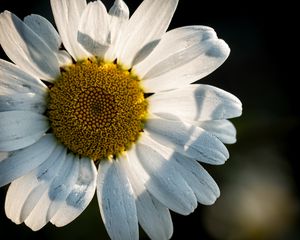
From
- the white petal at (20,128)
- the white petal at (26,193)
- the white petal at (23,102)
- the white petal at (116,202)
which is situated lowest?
the white petal at (116,202)

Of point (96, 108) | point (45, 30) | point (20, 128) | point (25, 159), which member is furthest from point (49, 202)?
point (45, 30)

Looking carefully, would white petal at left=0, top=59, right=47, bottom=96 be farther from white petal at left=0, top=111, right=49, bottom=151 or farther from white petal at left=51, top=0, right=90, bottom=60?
white petal at left=51, top=0, right=90, bottom=60

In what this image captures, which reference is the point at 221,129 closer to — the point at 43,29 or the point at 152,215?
the point at 152,215

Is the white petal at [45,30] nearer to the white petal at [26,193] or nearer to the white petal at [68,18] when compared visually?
the white petal at [68,18]

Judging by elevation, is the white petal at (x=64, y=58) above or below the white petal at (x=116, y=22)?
below

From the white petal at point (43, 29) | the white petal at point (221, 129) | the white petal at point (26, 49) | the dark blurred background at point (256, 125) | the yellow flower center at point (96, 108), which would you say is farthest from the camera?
the dark blurred background at point (256, 125)

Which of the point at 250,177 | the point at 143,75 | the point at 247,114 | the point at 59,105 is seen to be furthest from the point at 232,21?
the point at 59,105

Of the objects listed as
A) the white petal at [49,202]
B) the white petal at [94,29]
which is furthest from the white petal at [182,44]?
the white petal at [49,202]
